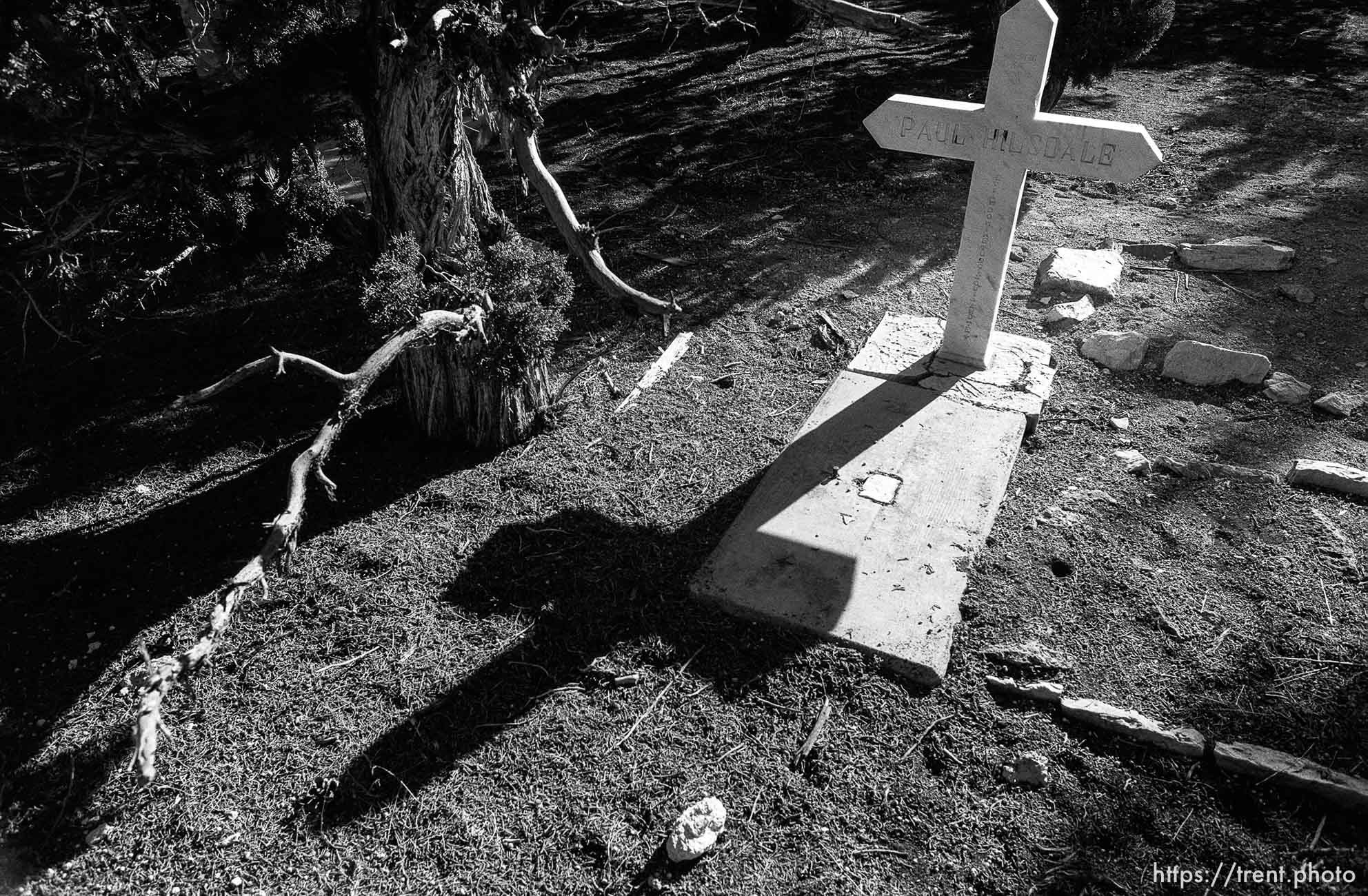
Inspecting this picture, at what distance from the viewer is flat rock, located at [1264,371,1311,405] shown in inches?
191

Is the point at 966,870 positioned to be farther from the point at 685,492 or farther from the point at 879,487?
the point at 685,492

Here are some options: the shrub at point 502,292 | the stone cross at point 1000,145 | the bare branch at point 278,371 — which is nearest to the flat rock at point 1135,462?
the stone cross at point 1000,145

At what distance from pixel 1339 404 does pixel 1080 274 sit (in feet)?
5.93

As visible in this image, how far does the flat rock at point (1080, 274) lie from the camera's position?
5902 mm

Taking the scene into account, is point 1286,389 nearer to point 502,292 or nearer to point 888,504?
point 888,504

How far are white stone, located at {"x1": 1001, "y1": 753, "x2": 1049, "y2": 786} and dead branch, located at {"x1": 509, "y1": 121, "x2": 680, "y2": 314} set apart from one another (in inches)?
92.6

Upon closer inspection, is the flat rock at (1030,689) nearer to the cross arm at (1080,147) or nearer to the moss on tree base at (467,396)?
the cross arm at (1080,147)

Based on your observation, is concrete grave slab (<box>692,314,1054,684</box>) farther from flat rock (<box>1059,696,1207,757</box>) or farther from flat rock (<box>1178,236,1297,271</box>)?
flat rock (<box>1178,236,1297,271</box>)

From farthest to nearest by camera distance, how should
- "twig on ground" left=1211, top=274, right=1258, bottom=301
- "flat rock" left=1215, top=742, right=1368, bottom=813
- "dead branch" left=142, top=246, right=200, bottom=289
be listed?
1. "twig on ground" left=1211, top=274, right=1258, bottom=301
2. "dead branch" left=142, top=246, right=200, bottom=289
3. "flat rock" left=1215, top=742, right=1368, bottom=813

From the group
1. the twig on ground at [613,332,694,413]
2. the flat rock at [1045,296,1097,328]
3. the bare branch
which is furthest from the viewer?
the flat rock at [1045,296,1097,328]

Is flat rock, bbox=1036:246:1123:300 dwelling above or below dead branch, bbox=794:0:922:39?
below

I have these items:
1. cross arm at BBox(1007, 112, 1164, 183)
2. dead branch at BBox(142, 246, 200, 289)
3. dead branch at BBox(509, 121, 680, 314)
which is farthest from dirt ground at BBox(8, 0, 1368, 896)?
cross arm at BBox(1007, 112, 1164, 183)

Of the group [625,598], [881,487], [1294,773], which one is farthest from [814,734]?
[1294,773]

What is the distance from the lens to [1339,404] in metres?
4.73
